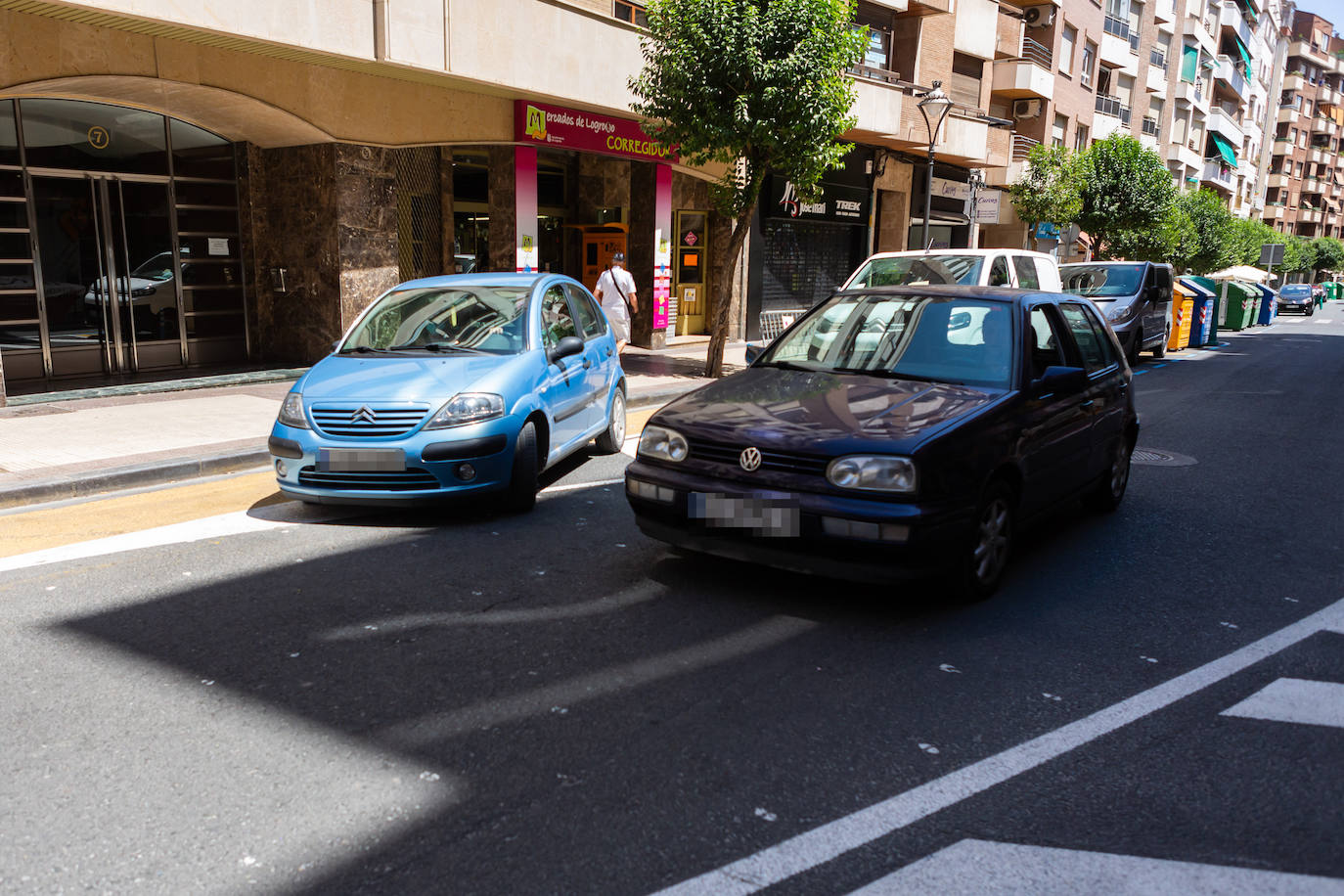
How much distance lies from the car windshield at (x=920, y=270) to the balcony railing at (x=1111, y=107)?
35.5 m

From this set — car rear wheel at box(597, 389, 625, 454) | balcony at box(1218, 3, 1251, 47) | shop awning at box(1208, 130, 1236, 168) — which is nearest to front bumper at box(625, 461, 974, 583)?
car rear wheel at box(597, 389, 625, 454)

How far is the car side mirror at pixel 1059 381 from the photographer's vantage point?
211 inches

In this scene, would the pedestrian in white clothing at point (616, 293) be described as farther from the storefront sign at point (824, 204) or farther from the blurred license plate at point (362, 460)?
the blurred license plate at point (362, 460)

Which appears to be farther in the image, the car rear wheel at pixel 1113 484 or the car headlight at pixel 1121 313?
the car headlight at pixel 1121 313

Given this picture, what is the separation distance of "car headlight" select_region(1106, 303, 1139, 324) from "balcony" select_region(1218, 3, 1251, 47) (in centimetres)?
5045

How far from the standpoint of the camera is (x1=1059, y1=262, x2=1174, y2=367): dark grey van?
17.5 meters

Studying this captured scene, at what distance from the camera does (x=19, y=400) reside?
10.5 meters

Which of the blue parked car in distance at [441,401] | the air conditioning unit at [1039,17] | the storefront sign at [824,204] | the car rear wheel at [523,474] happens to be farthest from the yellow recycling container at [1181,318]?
the car rear wheel at [523,474]

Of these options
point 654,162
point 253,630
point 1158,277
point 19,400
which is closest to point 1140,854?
point 253,630

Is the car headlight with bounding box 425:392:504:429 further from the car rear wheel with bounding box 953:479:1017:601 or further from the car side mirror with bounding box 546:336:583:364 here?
the car rear wheel with bounding box 953:479:1017:601

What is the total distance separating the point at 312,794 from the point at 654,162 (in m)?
16.3

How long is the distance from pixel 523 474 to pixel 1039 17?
1396 inches

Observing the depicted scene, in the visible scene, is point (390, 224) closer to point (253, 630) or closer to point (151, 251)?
point (151, 251)

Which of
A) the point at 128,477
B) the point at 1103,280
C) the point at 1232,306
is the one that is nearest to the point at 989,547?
the point at 128,477
